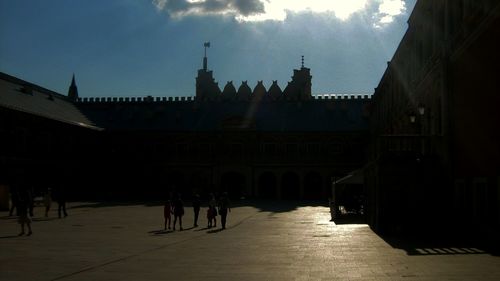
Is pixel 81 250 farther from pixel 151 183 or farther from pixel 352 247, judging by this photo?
pixel 151 183

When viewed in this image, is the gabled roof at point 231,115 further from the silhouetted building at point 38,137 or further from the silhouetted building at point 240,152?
the silhouetted building at point 38,137

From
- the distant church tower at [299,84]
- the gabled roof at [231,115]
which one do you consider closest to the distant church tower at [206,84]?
the distant church tower at [299,84]

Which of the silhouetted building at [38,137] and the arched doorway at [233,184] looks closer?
the silhouetted building at [38,137]

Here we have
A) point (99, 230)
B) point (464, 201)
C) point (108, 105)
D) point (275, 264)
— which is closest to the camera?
point (275, 264)

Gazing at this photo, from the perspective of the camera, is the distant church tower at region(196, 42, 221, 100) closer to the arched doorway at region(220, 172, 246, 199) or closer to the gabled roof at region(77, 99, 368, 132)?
the gabled roof at region(77, 99, 368, 132)

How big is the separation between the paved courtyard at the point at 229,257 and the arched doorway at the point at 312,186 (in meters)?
52.6

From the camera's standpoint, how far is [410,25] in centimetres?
3722

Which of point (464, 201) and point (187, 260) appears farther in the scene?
point (464, 201)

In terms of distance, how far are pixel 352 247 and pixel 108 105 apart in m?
73.1

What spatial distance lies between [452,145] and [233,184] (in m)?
56.5

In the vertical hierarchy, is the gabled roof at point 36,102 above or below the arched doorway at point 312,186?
above

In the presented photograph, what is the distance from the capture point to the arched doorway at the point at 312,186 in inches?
3155

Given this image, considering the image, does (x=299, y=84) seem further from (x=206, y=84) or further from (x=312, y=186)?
(x=312, y=186)

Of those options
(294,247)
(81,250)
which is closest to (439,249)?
(294,247)
